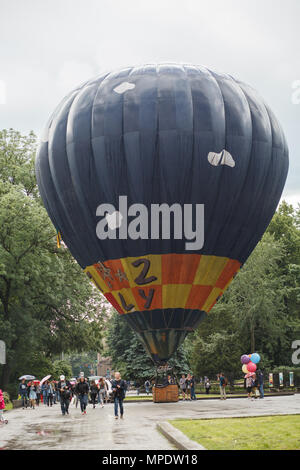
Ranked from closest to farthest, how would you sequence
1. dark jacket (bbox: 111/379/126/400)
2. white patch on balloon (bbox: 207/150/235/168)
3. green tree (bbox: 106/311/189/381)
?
dark jacket (bbox: 111/379/126/400)
white patch on balloon (bbox: 207/150/235/168)
green tree (bbox: 106/311/189/381)

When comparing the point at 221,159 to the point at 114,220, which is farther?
the point at 114,220

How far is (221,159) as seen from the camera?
70.6ft

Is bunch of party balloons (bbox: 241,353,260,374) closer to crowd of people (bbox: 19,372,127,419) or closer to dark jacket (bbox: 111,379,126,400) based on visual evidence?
crowd of people (bbox: 19,372,127,419)

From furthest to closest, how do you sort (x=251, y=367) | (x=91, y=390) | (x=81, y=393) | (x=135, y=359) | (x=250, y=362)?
(x=135, y=359), (x=250, y=362), (x=251, y=367), (x=91, y=390), (x=81, y=393)

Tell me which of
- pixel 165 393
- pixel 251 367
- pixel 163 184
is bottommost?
pixel 165 393

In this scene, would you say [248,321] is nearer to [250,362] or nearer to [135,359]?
[135,359]

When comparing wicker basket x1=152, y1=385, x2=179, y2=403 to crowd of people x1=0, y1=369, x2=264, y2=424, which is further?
wicker basket x1=152, y1=385, x2=179, y2=403

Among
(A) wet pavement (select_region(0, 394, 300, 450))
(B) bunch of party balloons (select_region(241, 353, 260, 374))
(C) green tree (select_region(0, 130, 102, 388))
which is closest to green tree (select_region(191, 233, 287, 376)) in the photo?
(C) green tree (select_region(0, 130, 102, 388))

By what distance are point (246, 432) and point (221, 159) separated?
1108cm

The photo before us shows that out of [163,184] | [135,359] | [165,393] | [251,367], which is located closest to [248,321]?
[135,359]

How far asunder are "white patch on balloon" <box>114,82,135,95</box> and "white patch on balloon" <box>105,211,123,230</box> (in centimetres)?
440

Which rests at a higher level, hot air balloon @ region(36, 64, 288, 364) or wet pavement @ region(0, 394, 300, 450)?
hot air balloon @ region(36, 64, 288, 364)

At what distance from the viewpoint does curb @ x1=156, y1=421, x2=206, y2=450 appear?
1055 cm
